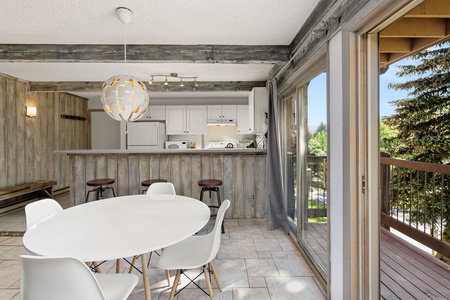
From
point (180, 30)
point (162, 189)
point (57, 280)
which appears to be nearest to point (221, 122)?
point (162, 189)

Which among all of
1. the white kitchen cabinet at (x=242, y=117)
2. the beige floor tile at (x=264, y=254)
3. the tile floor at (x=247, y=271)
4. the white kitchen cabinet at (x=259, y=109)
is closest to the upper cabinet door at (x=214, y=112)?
the white kitchen cabinet at (x=242, y=117)

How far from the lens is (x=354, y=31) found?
Answer: 5.11 ft

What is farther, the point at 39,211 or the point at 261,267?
the point at 261,267

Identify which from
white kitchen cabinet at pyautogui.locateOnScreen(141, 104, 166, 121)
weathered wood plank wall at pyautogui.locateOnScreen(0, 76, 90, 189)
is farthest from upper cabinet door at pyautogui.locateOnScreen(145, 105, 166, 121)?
weathered wood plank wall at pyautogui.locateOnScreen(0, 76, 90, 189)

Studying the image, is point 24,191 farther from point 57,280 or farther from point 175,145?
point 57,280

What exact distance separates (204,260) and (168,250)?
35 cm

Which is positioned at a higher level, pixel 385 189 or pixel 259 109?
pixel 259 109

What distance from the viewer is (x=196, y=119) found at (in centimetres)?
603

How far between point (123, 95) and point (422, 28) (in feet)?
7.98

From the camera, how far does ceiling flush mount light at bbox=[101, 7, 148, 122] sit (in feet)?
6.54

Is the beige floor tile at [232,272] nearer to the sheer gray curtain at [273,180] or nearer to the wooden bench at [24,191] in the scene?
the sheer gray curtain at [273,180]

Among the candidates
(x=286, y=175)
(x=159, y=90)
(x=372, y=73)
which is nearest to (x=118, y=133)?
(x=159, y=90)

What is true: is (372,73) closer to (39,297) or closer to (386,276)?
(386,276)

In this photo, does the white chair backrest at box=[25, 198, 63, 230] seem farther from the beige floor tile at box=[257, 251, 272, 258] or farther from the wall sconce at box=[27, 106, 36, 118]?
the wall sconce at box=[27, 106, 36, 118]
